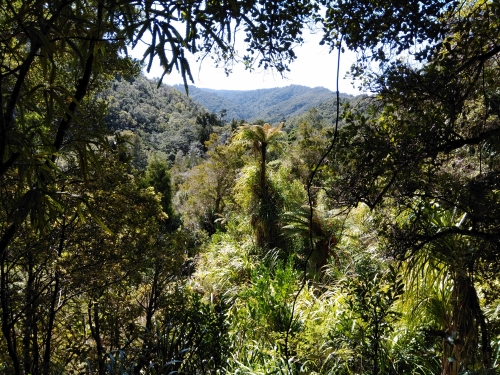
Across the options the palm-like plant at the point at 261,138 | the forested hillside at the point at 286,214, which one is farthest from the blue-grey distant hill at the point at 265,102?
the forested hillside at the point at 286,214

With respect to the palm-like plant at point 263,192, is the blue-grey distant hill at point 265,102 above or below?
above

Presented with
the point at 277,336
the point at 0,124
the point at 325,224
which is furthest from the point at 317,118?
the point at 0,124

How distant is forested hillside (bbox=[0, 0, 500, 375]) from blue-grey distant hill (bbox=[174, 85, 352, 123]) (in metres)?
77.9

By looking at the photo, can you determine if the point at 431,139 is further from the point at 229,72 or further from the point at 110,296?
the point at 110,296

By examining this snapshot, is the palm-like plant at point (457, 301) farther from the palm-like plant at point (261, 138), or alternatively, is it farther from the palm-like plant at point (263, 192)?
the palm-like plant at point (261, 138)

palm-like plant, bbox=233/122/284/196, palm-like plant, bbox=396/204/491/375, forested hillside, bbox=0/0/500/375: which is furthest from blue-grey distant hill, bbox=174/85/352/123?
palm-like plant, bbox=396/204/491/375

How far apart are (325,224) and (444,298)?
374 centimetres

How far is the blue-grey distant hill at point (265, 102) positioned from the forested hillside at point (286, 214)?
77906 millimetres

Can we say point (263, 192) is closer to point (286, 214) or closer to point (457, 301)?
point (286, 214)

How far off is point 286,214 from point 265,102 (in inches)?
4025

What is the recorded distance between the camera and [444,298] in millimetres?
2916

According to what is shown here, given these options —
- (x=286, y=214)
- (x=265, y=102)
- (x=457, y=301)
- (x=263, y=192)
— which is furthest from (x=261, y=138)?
(x=265, y=102)

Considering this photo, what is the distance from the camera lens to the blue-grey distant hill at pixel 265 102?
8550 cm

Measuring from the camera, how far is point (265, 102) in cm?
10575
